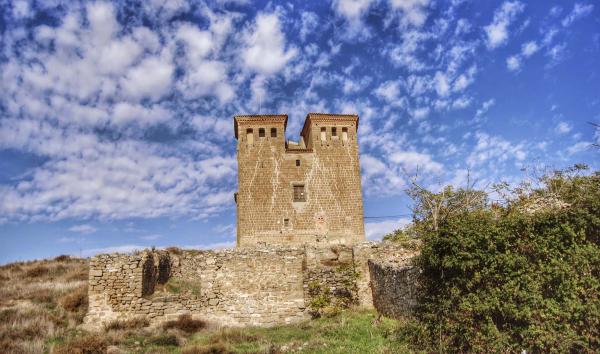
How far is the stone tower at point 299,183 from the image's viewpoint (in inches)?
1123

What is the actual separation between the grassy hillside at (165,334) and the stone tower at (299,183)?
14859mm

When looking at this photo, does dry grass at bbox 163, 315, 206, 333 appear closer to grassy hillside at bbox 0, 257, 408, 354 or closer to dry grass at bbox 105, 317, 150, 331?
grassy hillside at bbox 0, 257, 408, 354

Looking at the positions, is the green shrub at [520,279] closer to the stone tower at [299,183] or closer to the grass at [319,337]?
the grass at [319,337]

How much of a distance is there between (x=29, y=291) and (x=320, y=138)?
2133 cm

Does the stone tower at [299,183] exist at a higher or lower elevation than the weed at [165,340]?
higher

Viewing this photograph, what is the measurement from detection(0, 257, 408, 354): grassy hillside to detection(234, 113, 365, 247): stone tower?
14.9 m

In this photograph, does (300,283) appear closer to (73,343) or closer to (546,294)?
(73,343)

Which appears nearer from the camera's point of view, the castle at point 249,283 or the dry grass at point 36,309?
the dry grass at point 36,309

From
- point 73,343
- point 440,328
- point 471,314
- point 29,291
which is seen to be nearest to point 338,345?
point 440,328

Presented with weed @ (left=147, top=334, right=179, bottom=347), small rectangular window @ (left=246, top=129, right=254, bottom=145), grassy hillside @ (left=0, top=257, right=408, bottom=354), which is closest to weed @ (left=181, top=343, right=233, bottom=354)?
grassy hillside @ (left=0, top=257, right=408, bottom=354)

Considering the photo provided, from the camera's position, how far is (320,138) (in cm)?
3077

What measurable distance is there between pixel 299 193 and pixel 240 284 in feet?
54.0

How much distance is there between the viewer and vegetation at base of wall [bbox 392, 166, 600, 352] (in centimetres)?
658

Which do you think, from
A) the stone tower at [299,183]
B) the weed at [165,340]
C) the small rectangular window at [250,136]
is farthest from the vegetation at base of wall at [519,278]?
the small rectangular window at [250,136]
